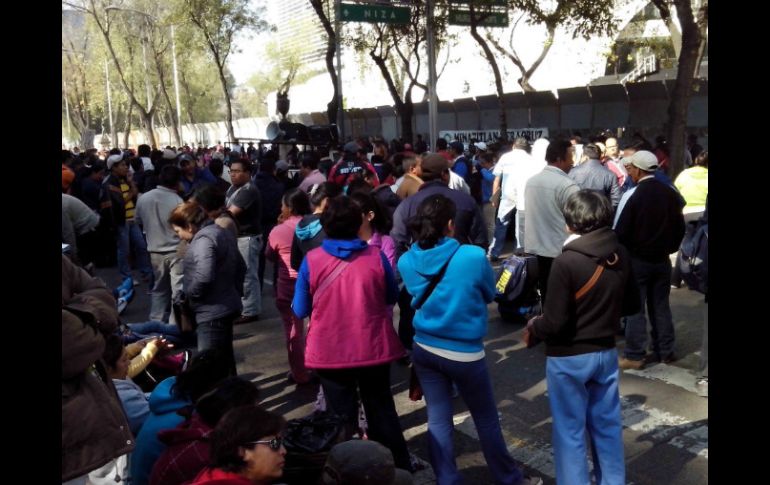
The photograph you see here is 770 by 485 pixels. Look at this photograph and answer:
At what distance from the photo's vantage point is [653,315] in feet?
21.1

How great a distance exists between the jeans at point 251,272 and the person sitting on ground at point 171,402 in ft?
14.0

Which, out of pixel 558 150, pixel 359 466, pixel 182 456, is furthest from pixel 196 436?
pixel 558 150

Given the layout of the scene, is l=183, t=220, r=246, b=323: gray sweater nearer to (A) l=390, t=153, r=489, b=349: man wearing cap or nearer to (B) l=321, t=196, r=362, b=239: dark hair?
(B) l=321, t=196, r=362, b=239: dark hair

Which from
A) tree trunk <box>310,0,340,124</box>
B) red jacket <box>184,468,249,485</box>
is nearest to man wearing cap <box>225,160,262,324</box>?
red jacket <box>184,468,249,485</box>

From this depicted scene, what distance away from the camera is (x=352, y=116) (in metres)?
A: 35.5

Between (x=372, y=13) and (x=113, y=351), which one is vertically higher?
(x=372, y=13)

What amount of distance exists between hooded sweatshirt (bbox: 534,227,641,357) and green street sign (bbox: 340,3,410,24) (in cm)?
1376

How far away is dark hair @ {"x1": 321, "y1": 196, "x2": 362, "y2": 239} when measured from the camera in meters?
4.28

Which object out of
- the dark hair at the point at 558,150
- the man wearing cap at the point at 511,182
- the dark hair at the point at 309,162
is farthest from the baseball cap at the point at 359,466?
the dark hair at the point at 309,162

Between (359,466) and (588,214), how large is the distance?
71.6 inches

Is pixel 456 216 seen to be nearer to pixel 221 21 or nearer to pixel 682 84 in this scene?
pixel 682 84

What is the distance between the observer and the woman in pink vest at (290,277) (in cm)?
617
